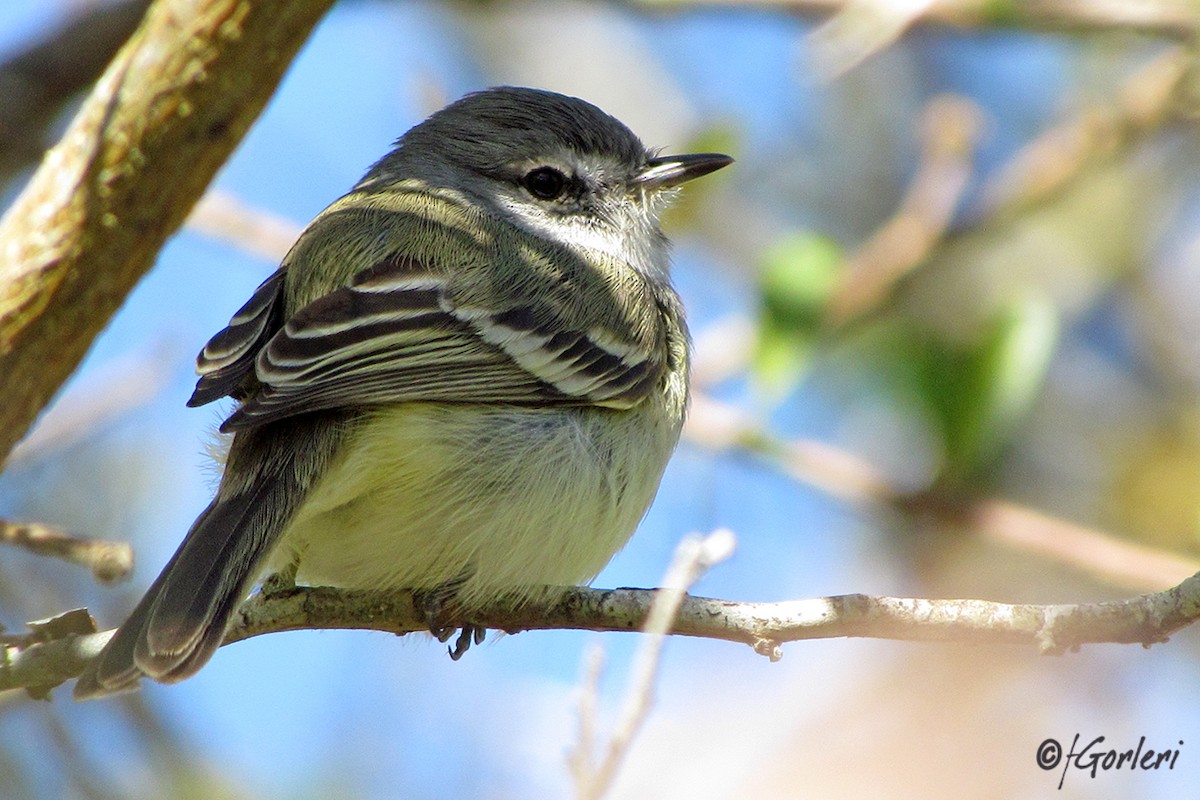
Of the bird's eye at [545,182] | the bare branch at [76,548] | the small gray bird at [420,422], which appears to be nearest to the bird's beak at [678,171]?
the bird's eye at [545,182]

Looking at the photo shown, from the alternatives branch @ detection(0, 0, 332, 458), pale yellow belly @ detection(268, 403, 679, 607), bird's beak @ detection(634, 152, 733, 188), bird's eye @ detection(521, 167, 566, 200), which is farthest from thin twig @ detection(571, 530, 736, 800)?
bird's beak @ detection(634, 152, 733, 188)

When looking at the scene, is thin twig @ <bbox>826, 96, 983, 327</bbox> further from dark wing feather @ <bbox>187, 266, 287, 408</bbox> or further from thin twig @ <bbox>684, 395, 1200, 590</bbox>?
dark wing feather @ <bbox>187, 266, 287, 408</bbox>

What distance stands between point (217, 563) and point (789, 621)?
1249 mm

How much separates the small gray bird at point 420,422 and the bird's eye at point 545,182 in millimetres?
398

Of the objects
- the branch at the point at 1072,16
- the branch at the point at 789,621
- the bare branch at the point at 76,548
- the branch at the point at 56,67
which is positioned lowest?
the bare branch at the point at 76,548

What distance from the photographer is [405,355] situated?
3.30 metres

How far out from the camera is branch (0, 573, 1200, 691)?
2.48 m

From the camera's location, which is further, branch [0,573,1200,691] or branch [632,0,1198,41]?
branch [632,0,1198,41]

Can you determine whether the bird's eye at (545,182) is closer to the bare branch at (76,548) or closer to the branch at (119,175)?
the branch at (119,175)

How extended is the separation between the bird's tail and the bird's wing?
14 centimetres

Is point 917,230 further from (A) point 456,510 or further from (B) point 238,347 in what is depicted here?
(B) point 238,347

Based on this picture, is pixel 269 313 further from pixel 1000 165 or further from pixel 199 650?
pixel 1000 165

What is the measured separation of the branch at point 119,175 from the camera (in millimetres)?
3336

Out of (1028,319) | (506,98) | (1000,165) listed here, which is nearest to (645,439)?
(1028,319)
